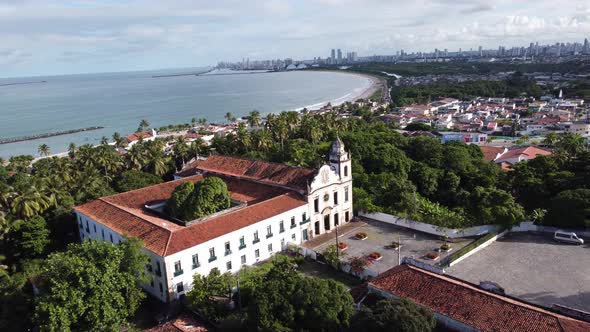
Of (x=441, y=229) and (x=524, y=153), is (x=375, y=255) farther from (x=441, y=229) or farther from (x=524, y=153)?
(x=524, y=153)

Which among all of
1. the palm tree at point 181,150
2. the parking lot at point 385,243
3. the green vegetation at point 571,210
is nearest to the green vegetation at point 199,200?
the parking lot at point 385,243

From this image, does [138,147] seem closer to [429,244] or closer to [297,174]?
[297,174]

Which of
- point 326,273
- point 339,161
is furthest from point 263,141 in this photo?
point 326,273

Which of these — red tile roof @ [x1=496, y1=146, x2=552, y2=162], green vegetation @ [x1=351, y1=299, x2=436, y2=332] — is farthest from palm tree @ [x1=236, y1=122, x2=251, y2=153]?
green vegetation @ [x1=351, y1=299, x2=436, y2=332]

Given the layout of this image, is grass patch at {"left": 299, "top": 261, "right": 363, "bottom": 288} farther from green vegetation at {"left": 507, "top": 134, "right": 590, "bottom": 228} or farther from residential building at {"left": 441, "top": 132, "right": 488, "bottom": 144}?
residential building at {"left": 441, "top": 132, "right": 488, "bottom": 144}

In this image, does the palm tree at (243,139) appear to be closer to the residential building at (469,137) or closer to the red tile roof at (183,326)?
the red tile roof at (183,326)
